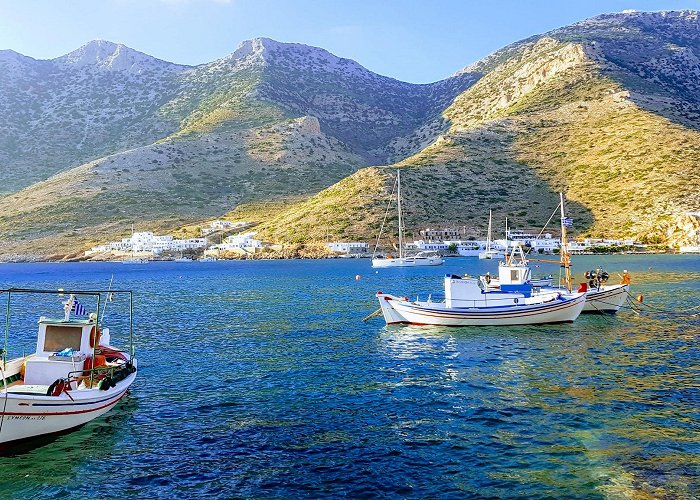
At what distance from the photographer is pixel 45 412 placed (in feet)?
51.8

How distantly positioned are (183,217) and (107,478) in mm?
179763

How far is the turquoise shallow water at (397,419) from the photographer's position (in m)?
13.2

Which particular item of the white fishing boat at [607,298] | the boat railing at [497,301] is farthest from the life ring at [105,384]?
the white fishing boat at [607,298]

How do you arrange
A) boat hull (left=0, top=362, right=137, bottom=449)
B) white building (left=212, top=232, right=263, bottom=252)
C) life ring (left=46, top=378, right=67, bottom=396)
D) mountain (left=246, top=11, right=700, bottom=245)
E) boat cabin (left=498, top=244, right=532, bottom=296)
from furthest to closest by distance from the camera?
white building (left=212, top=232, right=263, bottom=252), mountain (left=246, top=11, right=700, bottom=245), boat cabin (left=498, top=244, right=532, bottom=296), life ring (left=46, top=378, right=67, bottom=396), boat hull (left=0, top=362, right=137, bottom=449)

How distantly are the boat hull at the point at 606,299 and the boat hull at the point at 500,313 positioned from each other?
5.36 meters

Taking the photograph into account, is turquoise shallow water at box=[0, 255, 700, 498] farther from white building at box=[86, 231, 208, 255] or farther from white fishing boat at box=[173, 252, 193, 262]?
white building at box=[86, 231, 208, 255]

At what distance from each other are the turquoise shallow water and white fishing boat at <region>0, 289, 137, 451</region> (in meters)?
0.70

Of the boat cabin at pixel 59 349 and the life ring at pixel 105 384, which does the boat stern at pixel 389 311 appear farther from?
the life ring at pixel 105 384

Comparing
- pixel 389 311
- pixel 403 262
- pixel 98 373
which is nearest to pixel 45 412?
pixel 98 373

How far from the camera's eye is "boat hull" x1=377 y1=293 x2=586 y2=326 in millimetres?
36062

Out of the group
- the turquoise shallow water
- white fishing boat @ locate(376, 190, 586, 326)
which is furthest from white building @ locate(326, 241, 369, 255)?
the turquoise shallow water

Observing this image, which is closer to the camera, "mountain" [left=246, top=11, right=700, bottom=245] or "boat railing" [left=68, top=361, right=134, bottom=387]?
"boat railing" [left=68, top=361, right=134, bottom=387]

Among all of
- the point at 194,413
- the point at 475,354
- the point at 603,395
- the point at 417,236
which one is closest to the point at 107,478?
the point at 194,413

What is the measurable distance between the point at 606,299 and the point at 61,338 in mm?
37433
